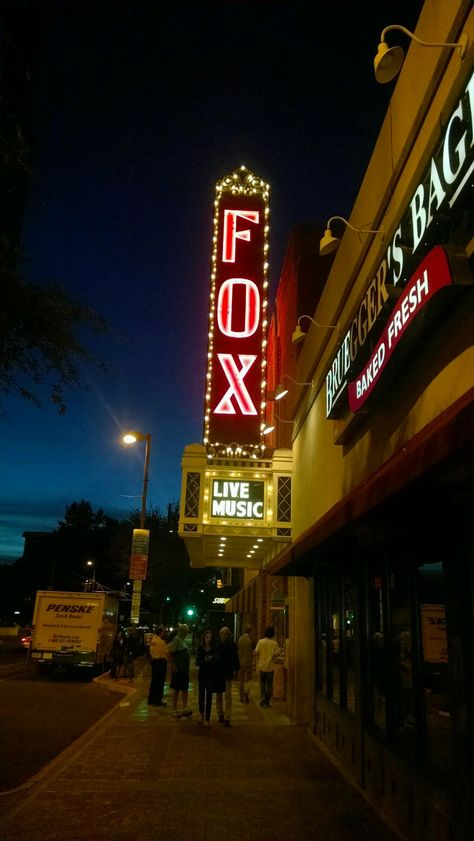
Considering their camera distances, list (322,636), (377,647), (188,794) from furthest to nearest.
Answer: (322,636), (377,647), (188,794)

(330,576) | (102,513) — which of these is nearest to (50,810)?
(330,576)

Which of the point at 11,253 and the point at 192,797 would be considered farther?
the point at 192,797

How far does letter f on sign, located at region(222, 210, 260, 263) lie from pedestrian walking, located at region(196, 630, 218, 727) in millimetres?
9116

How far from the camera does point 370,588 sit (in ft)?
24.8

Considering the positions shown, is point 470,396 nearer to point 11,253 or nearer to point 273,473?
point 11,253

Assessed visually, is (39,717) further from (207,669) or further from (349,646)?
(349,646)

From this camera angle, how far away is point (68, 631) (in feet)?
67.7

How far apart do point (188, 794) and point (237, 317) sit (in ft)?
34.8

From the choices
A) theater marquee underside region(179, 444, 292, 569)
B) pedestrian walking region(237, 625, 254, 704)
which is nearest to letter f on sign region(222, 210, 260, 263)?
theater marquee underside region(179, 444, 292, 569)

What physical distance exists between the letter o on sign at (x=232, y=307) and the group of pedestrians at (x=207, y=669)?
262 inches

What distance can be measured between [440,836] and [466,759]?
0.89m

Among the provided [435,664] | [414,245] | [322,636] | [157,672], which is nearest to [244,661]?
[157,672]

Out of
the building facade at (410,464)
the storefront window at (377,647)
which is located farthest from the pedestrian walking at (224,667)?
the storefront window at (377,647)

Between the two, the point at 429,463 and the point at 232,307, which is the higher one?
the point at 232,307
